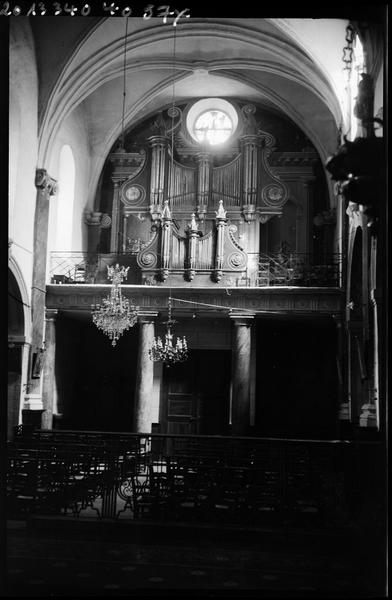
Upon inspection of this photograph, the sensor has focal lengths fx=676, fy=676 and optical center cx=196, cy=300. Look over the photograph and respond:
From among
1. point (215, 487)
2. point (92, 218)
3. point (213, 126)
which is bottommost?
point (215, 487)

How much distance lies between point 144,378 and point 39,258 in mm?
3986

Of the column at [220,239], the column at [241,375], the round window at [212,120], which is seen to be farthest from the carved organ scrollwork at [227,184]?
the column at [241,375]

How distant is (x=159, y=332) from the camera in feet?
63.7

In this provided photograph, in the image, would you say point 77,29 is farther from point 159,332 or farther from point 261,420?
point 261,420

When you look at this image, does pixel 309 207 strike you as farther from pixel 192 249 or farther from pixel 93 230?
pixel 93 230

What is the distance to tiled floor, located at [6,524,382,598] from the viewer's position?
21.5 feet

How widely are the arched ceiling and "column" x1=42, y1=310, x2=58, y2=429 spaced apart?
3928 millimetres

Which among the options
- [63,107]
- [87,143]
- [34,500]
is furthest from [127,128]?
[34,500]

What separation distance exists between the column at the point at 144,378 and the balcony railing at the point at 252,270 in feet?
3.59

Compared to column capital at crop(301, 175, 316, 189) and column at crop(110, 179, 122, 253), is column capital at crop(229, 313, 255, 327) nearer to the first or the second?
column at crop(110, 179, 122, 253)

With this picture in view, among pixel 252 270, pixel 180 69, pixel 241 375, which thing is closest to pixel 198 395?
pixel 241 375

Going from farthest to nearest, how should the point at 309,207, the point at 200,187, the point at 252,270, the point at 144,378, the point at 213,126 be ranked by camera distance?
the point at 213,126
the point at 309,207
the point at 200,187
the point at 252,270
the point at 144,378

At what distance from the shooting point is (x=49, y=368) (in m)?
16.9

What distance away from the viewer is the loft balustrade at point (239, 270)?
1727 cm
